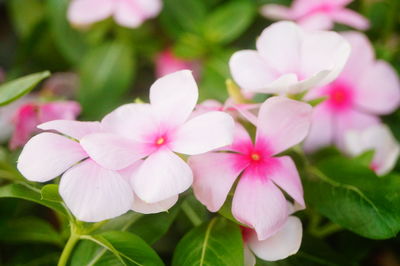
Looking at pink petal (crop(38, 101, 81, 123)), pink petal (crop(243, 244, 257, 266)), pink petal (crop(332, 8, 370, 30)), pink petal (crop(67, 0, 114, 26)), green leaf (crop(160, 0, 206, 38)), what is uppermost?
pink petal (crop(67, 0, 114, 26))

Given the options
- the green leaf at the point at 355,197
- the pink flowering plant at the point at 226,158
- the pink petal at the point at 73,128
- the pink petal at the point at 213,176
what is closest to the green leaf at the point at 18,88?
the pink flowering plant at the point at 226,158

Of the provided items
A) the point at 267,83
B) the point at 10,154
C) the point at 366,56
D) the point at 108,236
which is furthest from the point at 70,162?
the point at 366,56

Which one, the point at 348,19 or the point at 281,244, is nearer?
the point at 281,244

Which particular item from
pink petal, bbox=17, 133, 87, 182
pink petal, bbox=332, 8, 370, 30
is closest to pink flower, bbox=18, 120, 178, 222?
Answer: pink petal, bbox=17, 133, 87, 182

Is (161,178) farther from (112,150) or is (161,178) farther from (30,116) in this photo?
(30,116)

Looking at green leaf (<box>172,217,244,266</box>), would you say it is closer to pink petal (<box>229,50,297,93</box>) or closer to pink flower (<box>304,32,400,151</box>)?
pink petal (<box>229,50,297,93</box>)

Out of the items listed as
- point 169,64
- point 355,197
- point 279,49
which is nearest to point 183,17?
point 169,64

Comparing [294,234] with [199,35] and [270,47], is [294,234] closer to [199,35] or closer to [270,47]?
[270,47]

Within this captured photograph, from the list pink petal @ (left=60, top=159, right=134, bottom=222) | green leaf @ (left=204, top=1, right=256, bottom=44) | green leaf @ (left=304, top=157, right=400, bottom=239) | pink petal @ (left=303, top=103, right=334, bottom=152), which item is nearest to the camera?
pink petal @ (left=60, top=159, right=134, bottom=222)
